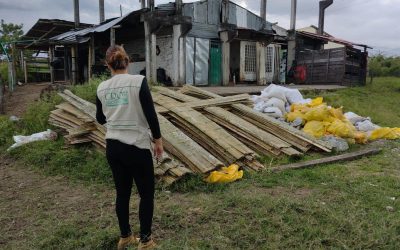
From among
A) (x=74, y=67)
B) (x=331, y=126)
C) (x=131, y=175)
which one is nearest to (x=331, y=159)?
(x=331, y=126)

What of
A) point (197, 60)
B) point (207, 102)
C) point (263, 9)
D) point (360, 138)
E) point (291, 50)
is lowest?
point (360, 138)

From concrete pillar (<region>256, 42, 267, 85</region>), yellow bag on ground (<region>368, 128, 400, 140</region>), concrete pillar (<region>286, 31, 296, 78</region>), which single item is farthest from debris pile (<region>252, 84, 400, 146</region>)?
concrete pillar (<region>286, 31, 296, 78</region>)

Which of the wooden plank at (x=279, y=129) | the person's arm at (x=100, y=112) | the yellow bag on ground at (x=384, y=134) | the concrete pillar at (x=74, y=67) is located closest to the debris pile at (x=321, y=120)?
the yellow bag on ground at (x=384, y=134)

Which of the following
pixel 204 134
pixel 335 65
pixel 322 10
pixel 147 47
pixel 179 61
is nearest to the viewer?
pixel 204 134

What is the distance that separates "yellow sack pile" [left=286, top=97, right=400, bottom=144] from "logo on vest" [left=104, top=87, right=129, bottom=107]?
5102 millimetres

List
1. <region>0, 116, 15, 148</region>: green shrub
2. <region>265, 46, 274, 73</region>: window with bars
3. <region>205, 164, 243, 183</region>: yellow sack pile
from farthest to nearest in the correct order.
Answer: <region>265, 46, 274, 73</region>: window with bars
<region>0, 116, 15, 148</region>: green shrub
<region>205, 164, 243, 183</region>: yellow sack pile

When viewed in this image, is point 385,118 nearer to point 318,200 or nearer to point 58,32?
point 318,200

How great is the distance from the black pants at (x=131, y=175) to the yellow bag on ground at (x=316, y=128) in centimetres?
497

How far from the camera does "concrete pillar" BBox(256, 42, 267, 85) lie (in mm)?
17219

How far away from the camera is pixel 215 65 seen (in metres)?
15.6

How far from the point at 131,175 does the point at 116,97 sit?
2.20ft

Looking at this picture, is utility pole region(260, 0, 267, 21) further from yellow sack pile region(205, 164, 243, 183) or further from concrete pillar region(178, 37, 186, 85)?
yellow sack pile region(205, 164, 243, 183)

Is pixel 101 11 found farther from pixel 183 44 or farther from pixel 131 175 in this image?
pixel 131 175

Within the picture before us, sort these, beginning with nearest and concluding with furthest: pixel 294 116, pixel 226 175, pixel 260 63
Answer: pixel 226 175, pixel 294 116, pixel 260 63
